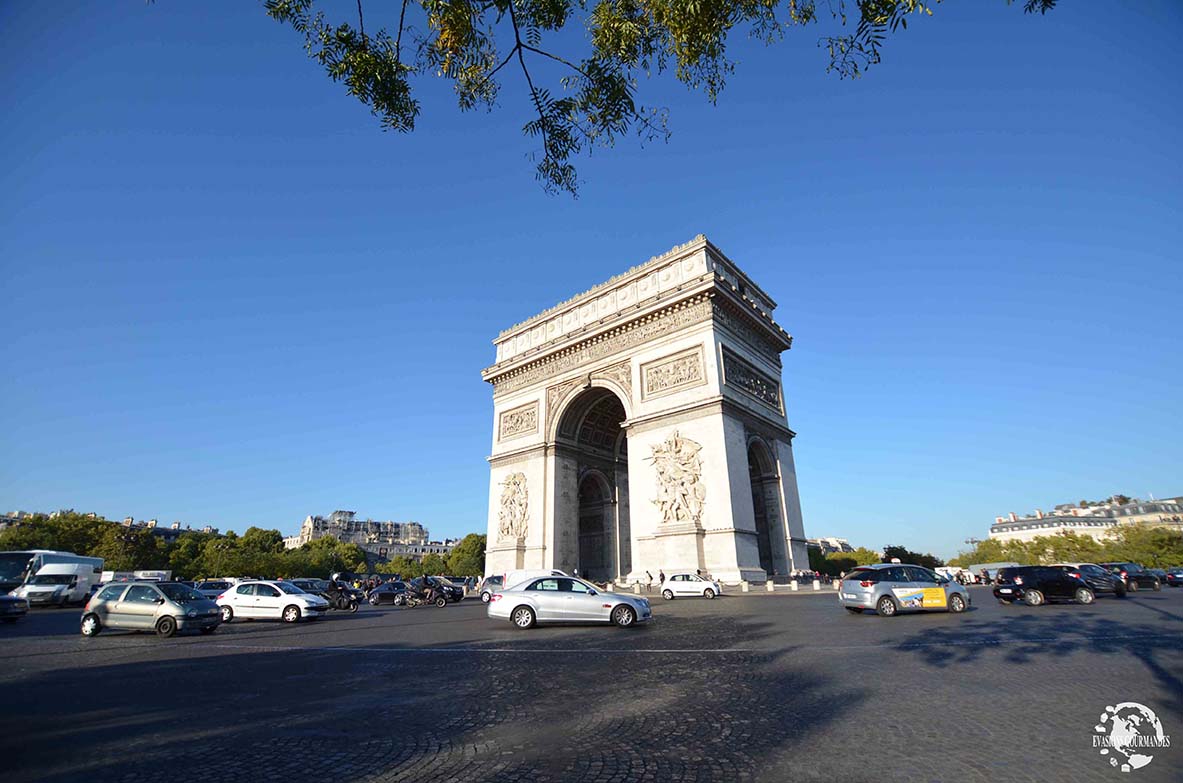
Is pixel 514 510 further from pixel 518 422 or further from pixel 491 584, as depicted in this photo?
pixel 518 422

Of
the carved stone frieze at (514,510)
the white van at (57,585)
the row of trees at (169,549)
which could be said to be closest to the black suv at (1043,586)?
the carved stone frieze at (514,510)

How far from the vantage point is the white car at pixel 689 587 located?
2050 cm

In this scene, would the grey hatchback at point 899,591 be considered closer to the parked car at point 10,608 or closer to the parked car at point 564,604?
the parked car at point 564,604

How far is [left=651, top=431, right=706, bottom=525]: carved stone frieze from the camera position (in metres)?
23.9

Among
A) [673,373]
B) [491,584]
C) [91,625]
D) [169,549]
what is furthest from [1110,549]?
[169,549]

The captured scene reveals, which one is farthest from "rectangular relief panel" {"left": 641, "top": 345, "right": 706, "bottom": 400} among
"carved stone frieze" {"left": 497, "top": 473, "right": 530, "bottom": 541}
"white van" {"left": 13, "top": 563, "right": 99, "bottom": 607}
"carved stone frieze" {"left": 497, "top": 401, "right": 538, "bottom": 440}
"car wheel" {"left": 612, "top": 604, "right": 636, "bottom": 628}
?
"white van" {"left": 13, "top": 563, "right": 99, "bottom": 607}

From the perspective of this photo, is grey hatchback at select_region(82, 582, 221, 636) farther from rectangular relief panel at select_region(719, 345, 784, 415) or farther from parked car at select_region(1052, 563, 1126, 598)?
parked car at select_region(1052, 563, 1126, 598)

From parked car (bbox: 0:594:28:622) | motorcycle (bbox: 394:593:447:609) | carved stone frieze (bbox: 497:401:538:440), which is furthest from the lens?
carved stone frieze (bbox: 497:401:538:440)

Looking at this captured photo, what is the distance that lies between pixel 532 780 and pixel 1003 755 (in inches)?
118

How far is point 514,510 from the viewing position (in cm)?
3112

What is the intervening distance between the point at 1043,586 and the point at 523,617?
14.8 m

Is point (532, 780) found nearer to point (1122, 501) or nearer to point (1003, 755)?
point (1003, 755)

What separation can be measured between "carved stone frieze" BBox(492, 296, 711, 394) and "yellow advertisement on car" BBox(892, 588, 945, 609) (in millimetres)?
15510

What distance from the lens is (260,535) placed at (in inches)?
3110
